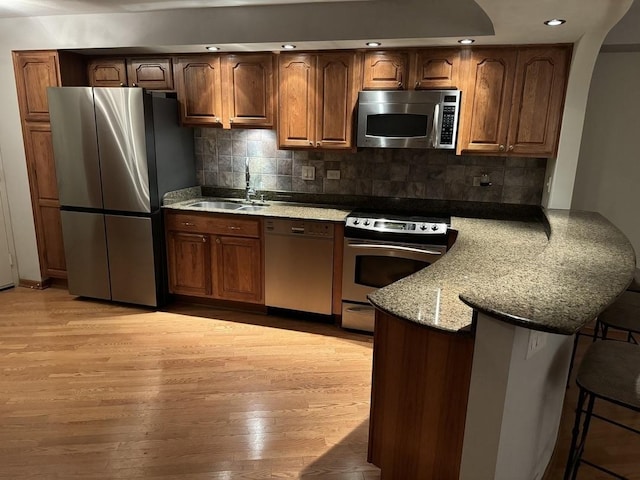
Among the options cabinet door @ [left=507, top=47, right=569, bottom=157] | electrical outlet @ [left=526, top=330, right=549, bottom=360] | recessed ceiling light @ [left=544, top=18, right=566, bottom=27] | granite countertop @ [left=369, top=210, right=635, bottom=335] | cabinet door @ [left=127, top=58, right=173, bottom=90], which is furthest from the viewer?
cabinet door @ [left=127, top=58, right=173, bottom=90]

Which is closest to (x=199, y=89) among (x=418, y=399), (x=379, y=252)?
(x=379, y=252)

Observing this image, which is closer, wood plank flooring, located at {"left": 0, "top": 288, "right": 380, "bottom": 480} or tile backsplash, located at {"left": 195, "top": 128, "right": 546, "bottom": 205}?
wood plank flooring, located at {"left": 0, "top": 288, "right": 380, "bottom": 480}

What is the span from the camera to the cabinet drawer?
3662 millimetres

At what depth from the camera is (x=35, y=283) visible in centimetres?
438

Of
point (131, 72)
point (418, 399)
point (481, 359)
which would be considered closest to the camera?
point (481, 359)

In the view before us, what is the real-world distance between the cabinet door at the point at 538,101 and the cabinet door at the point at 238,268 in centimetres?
220

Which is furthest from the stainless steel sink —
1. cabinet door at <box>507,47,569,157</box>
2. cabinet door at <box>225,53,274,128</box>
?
cabinet door at <box>507,47,569,157</box>

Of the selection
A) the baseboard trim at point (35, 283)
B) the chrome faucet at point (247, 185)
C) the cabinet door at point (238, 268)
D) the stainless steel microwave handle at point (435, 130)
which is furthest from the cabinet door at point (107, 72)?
the stainless steel microwave handle at point (435, 130)

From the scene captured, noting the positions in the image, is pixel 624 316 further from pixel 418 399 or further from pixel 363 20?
pixel 363 20

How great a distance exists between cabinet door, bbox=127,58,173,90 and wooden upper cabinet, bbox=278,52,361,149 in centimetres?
106

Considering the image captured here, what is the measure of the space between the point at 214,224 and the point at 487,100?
238cm

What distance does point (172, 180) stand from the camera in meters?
3.96

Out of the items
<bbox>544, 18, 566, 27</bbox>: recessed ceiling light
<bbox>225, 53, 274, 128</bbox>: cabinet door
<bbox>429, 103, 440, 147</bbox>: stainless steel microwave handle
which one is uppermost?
<bbox>544, 18, 566, 27</bbox>: recessed ceiling light

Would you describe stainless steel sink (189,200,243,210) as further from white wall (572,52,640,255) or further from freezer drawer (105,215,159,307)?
white wall (572,52,640,255)
